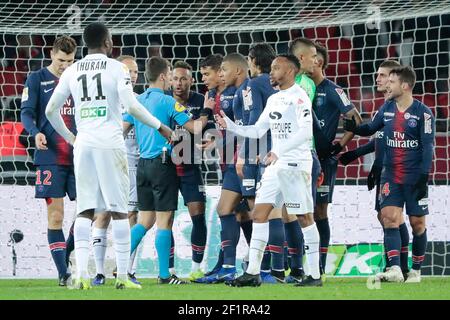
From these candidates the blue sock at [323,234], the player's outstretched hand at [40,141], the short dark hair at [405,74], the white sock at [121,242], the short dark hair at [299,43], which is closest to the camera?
the white sock at [121,242]

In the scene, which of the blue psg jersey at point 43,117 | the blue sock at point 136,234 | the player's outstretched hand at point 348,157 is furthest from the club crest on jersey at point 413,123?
the blue psg jersey at point 43,117

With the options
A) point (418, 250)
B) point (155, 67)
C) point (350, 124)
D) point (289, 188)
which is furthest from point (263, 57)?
point (418, 250)

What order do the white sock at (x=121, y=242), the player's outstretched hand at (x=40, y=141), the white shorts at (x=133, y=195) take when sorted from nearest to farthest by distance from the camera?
1. the white sock at (x=121, y=242)
2. the player's outstretched hand at (x=40, y=141)
3. the white shorts at (x=133, y=195)

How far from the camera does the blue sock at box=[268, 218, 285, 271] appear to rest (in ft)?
29.5

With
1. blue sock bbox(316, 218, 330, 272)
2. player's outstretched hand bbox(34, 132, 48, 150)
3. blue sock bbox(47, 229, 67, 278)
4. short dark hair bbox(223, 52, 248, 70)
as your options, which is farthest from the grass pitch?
short dark hair bbox(223, 52, 248, 70)

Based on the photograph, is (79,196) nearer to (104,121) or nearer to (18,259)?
(104,121)

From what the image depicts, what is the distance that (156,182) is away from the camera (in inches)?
360

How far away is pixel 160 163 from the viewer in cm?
920

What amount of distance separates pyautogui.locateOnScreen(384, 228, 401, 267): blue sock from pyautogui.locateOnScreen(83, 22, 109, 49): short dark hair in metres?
3.24

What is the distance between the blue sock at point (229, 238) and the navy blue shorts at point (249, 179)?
1.05ft

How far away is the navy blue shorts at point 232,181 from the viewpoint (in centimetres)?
923

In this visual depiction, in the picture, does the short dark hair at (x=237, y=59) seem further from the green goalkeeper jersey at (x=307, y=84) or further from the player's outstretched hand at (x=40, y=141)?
the player's outstretched hand at (x=40, y=141)

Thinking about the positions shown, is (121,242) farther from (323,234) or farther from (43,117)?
(323,234)

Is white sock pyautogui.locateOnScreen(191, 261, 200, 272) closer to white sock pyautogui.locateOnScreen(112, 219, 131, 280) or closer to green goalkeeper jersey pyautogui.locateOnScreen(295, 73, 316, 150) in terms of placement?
green goalkeeper jersey pyautogui.locateOnScreen(295, 73, 316, 150)
